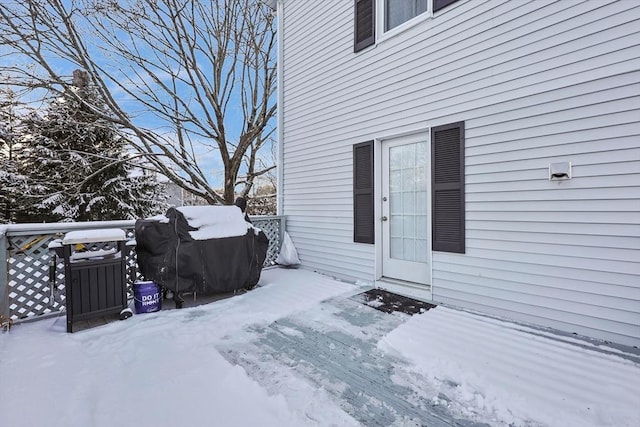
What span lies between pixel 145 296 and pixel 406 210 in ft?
10.6

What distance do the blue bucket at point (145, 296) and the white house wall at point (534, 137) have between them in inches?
105

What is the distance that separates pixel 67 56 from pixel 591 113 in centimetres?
1128

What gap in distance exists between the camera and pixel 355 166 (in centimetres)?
447

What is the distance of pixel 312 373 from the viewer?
211 centimetres

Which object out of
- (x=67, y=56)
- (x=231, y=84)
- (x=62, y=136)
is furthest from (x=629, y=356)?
(x=62, y=136)

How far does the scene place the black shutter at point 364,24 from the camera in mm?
4238

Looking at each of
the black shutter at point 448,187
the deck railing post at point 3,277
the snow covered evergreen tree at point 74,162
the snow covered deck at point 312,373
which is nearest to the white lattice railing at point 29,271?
the deck railing post at point 3,277

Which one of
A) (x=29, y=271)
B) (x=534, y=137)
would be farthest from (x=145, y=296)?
(x=534, y=137)

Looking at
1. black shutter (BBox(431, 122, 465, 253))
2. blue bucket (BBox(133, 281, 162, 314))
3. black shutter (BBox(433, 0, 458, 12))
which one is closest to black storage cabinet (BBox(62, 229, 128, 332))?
blue bucket (BBox(133, 281, 162, 314))

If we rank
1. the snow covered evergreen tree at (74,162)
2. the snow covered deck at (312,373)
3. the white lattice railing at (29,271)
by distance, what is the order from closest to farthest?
the snow covered deck at (312,373) → the white lattice railing at (29,271) → the snow covered evergreen tree at (74,162)

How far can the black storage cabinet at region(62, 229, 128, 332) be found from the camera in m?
2.82

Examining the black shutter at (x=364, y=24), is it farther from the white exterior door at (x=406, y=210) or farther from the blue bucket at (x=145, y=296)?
the blue bucket at (x=145, y=296)

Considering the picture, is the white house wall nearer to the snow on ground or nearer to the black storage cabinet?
the snow on ground

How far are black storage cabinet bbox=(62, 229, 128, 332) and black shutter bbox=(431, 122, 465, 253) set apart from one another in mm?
3432
